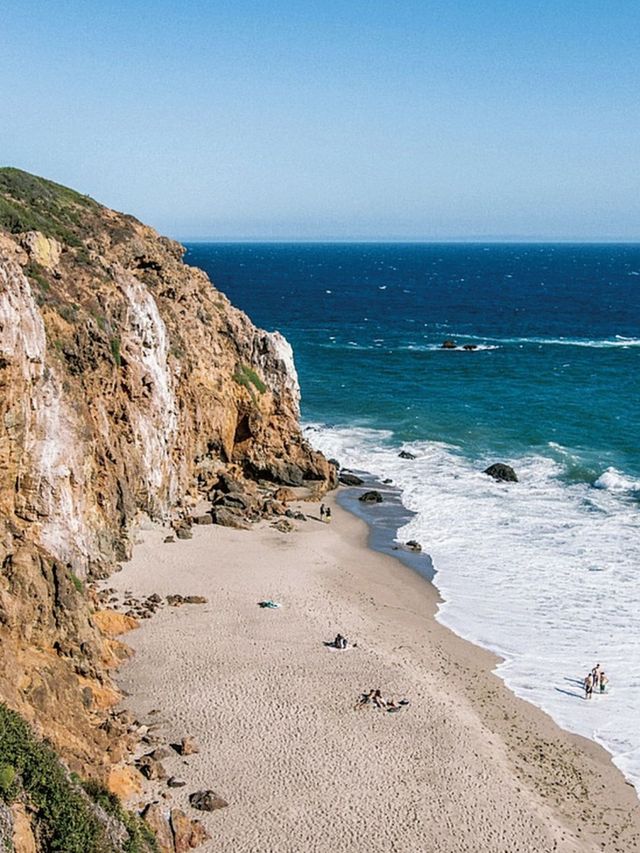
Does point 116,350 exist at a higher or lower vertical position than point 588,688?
higher

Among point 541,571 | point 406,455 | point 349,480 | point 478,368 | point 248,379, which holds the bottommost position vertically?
point 541,571

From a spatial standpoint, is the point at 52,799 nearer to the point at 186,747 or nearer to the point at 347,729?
the point at 186,747

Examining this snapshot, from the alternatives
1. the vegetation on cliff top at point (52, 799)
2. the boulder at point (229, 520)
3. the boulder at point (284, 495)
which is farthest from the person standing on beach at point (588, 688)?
the boulder at point (284, 495)

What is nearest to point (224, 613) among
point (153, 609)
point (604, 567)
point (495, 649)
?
point (153, 609)

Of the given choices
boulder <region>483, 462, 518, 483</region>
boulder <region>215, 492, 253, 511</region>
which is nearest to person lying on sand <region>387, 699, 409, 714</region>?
boulder <region>215, 492, 253, 511</region>

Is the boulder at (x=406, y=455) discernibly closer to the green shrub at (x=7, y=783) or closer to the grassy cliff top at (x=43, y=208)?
the grassy cliff top at (x=43, y=208)

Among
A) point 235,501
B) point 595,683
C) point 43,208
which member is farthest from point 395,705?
point 43,208
